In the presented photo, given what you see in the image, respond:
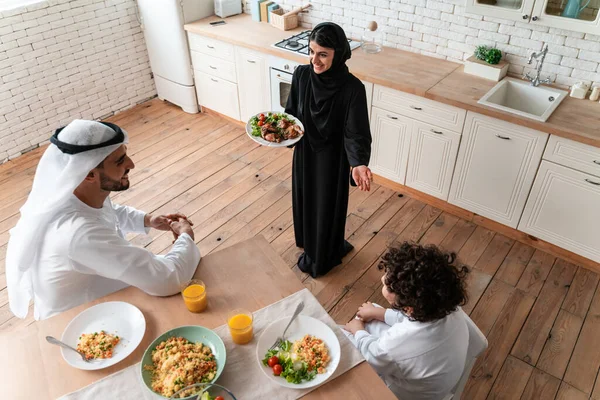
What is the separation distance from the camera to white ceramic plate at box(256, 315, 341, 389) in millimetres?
1466

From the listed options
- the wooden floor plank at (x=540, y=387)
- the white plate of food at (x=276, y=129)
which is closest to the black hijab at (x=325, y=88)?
the white plate of food at (x=276, y=129)

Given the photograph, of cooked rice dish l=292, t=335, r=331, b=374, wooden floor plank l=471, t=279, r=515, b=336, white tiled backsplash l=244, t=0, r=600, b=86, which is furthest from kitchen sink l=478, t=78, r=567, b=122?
cooked rice dish l=292, t=335, r=331, b=374

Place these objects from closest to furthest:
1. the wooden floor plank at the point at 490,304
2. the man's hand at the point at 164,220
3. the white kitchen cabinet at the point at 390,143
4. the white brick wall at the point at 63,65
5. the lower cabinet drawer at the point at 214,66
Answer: the man's hand at the point at 164,220
the wooden floor plank at the point at 490,304
the white kitchen cabinet at the point at 390,143
the white brick wall at the point at 63,65
the lower cabinet drawer at the point at 214,66

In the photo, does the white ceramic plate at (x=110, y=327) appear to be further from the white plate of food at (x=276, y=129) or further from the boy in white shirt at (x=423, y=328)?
the white plate of food at (x=276, y=129)

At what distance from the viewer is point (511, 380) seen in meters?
2.46

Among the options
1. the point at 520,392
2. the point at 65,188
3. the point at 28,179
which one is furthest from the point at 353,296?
the point at 28,179

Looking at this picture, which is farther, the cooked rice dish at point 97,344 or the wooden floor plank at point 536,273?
the wooden floor plank at point 536,273

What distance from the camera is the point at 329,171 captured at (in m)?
2.64

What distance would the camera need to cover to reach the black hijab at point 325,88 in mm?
2227

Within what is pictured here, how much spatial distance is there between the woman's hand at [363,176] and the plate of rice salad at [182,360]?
3.88 feet

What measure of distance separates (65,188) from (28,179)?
273 cm

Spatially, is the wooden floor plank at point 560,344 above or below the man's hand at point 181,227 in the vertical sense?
below

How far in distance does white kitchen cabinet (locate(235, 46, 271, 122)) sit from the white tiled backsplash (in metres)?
0.68

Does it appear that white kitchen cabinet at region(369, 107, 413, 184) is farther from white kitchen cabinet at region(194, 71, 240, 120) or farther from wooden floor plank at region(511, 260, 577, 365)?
white kitchen cabinet at region(194, 71, 240, 120)
